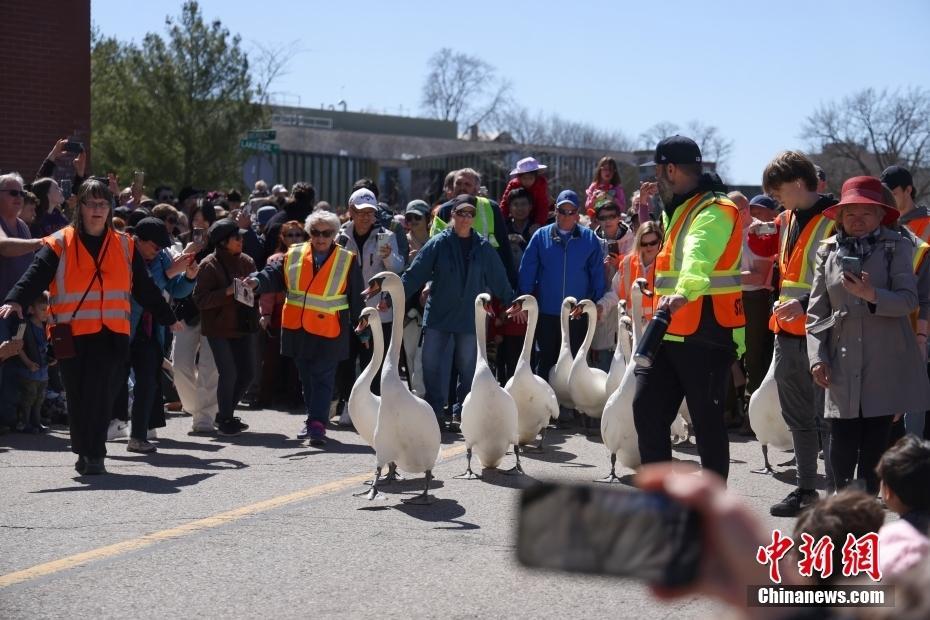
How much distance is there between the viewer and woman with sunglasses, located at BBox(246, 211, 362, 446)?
11.0 metres

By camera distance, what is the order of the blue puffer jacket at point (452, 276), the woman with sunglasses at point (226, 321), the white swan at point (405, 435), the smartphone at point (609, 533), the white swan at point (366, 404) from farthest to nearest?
the woman with sunglasses at point (226, 321) < the blue puffer jacket at point (452, 276) < the white swan at point (366, 404) < the white swan at point (405, 435) < the smartphone at point (609, 533)

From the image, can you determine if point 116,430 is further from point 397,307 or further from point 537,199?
point 537,199

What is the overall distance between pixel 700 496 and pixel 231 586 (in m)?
4.77

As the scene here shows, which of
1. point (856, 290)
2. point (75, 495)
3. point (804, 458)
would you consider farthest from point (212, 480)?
point (856, 290)

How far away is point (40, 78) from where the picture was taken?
17328 mm

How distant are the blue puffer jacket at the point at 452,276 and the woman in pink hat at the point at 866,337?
463cm

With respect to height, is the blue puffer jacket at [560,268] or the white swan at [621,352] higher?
the blue puffer jacket at [560,268]

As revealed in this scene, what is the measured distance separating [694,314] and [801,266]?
4.57ft

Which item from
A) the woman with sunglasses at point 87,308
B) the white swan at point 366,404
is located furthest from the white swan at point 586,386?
the woman with sunglasses at point 87,308

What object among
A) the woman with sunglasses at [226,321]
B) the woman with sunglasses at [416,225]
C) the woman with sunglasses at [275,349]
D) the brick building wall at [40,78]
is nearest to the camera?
the woman with sunglasses at [226,321]

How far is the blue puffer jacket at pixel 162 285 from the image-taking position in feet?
34.4

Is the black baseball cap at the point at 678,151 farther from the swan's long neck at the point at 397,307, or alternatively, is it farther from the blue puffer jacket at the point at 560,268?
the blue puffer jacket at the point at 560,268

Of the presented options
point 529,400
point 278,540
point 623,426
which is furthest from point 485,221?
point 278,540

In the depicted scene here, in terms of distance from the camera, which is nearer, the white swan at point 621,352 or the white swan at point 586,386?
the white swan at point 621,352
